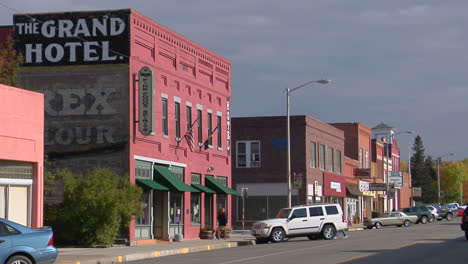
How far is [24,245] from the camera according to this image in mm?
19469

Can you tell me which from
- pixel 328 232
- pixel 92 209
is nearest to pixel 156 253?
pixel 92 209

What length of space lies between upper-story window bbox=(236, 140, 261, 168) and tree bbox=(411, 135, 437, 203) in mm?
80041

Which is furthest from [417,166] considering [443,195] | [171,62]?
[171,62]

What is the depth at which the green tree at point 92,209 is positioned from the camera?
33.7 metres

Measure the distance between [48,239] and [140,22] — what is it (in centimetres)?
1902

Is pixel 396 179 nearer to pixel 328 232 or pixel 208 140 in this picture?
pixel 208 140

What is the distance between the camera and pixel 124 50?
36656mm

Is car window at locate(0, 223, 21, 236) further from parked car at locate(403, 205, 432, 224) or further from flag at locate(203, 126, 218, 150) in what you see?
parked car at locate(403, 205, 432, 224)

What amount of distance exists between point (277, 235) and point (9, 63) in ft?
49.7

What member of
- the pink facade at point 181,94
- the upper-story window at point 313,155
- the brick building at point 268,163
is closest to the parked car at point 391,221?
the brick building at point 268,163

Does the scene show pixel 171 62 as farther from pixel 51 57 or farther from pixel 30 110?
pixel 30 110

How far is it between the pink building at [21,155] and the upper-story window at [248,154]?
35.7 m

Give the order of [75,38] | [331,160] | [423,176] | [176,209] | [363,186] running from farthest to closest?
[423,176], [363,186], [331,160], [176,209], [75,38]

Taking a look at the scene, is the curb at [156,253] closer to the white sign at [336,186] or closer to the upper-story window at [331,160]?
the white sign at [336,186]
